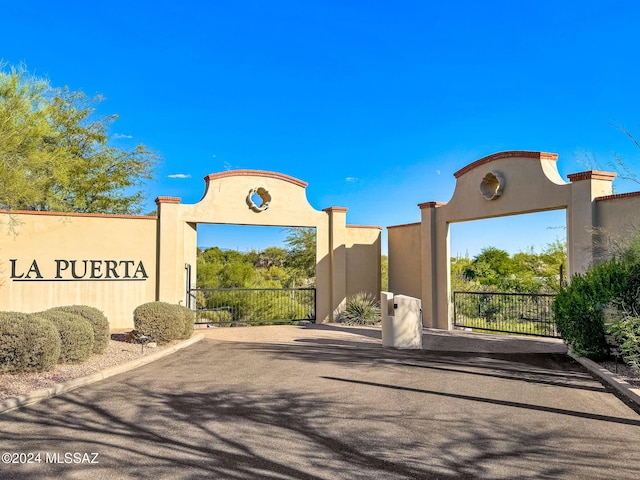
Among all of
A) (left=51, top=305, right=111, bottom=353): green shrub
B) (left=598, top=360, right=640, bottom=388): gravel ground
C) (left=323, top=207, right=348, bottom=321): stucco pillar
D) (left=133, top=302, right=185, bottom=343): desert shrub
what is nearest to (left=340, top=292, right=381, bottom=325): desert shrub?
(left=323, top=207, right=348, bottom=321): stucco pillar

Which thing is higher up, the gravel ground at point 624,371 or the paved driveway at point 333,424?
the gravel ground at point 624,371

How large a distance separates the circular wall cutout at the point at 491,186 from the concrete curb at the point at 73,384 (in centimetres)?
937

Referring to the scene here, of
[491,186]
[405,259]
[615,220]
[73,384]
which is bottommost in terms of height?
[73,384]

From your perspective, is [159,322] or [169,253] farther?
[169,253]

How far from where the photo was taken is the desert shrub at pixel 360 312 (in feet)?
58.6

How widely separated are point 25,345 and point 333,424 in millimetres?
5349

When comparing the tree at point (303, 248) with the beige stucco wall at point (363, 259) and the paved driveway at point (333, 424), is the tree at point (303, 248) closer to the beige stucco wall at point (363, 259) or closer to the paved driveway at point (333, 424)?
the beige stucco wall at point (363, 259)

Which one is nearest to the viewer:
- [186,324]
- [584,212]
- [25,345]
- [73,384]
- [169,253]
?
[73,384]

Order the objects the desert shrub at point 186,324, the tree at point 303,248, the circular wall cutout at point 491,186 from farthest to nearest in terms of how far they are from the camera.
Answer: the tree at point 303,248
the circular wall cutout at point 491,186
the desert shrub at point 186,324

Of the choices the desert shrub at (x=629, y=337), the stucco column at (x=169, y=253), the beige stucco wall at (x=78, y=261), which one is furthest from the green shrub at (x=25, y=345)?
the desert shrub at (x=629, y=337)

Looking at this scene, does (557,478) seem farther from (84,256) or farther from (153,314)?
(84,256)

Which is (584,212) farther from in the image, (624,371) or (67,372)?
(67,372)

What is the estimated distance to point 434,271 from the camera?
1680 cm

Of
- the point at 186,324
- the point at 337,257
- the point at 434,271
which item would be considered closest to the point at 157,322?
the point at 186,324
